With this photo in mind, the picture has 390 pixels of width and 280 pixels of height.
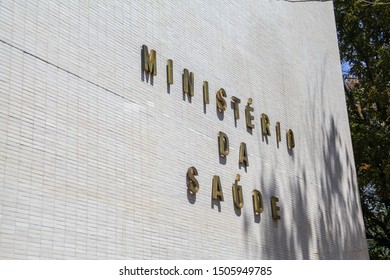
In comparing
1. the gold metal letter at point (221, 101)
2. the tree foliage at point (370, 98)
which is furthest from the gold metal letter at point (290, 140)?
the tree foliage at point (370, 98)

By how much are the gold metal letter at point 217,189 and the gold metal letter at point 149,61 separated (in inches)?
56.5

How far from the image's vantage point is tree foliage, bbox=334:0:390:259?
14.7 m

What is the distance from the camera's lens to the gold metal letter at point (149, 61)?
6910 mm

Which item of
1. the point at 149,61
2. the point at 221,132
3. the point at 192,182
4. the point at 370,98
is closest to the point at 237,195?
the point at 221,132

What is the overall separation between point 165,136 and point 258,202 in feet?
6.17

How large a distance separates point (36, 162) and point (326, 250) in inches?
224

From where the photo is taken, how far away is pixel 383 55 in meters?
14.6

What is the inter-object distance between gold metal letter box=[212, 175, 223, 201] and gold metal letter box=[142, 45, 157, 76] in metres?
1.43

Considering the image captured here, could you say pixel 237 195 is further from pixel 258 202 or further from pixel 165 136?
pixel 165 136

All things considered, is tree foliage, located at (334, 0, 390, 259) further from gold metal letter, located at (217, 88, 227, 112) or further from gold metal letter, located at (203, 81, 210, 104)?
gold metal letter, located at (203, 81, 210, 104)

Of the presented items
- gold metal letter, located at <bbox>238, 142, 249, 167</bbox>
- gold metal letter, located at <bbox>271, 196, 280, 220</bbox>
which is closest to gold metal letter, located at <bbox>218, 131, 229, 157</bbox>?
gold metal letter, located at <bbox>238, 142, 249, 167</bbox>

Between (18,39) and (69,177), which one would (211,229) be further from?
(18,39)

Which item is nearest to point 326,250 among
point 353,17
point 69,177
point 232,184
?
point 232,184

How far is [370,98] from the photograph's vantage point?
49.4 feet
